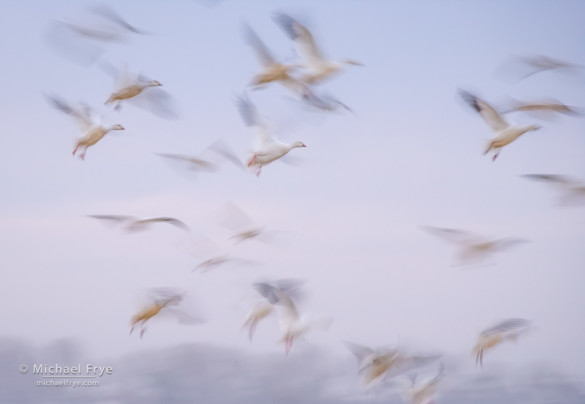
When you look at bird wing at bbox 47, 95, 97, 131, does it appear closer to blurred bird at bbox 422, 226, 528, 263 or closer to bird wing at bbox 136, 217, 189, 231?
bird wing at bbox 136, 217, 189, 231

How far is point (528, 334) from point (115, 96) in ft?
4.74

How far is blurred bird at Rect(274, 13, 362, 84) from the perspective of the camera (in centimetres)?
271

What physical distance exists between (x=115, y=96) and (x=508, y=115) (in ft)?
3.91

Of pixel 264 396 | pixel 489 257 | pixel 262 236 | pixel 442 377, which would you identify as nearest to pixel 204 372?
pixel 264 396

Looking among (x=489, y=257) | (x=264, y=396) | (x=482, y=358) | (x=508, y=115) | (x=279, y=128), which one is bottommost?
(x=264, y=396)

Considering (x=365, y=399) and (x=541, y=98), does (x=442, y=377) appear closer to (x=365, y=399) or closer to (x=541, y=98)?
(x=365, y=399)

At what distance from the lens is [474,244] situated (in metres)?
2.76

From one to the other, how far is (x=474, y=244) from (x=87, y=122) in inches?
48.3

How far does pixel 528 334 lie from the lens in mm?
2773

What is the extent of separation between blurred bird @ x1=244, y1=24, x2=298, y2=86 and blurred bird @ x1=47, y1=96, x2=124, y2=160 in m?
0.45

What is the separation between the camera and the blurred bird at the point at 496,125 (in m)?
2.73

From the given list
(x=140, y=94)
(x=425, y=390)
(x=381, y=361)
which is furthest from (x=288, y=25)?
(x=425, y=390)

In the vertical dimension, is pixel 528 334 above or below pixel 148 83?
below

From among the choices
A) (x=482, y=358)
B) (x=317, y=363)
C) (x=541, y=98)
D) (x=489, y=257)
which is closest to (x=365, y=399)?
(x=317, y=363)
